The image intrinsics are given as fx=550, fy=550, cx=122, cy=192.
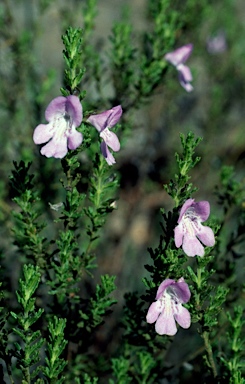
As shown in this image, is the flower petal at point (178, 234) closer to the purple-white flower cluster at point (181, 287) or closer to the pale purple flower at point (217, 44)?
the purple-white flower cluster at point (181, 287)

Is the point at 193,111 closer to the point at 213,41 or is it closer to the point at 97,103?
the point at 213,41

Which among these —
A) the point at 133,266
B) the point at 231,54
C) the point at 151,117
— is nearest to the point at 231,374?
the point at 133,266

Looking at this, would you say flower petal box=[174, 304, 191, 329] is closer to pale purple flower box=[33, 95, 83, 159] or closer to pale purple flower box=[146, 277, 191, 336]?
pale purple flower box=[146, 277, 191, 336]

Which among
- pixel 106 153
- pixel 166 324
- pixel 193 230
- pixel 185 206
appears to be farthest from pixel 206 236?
pixel 106 153

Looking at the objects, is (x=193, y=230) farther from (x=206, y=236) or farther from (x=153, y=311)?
(x=153, y=311)

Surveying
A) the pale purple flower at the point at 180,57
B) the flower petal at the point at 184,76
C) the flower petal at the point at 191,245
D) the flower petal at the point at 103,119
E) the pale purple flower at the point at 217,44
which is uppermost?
the pale purple flower at the point at 217,44

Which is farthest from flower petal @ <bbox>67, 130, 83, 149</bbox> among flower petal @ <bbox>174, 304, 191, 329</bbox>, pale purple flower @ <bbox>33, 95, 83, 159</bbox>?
flower petal @ <bbox>174, 304, 191, 329</bbox>

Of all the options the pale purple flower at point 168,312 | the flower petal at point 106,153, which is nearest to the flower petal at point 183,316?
the pale purple flower at point 168,312
